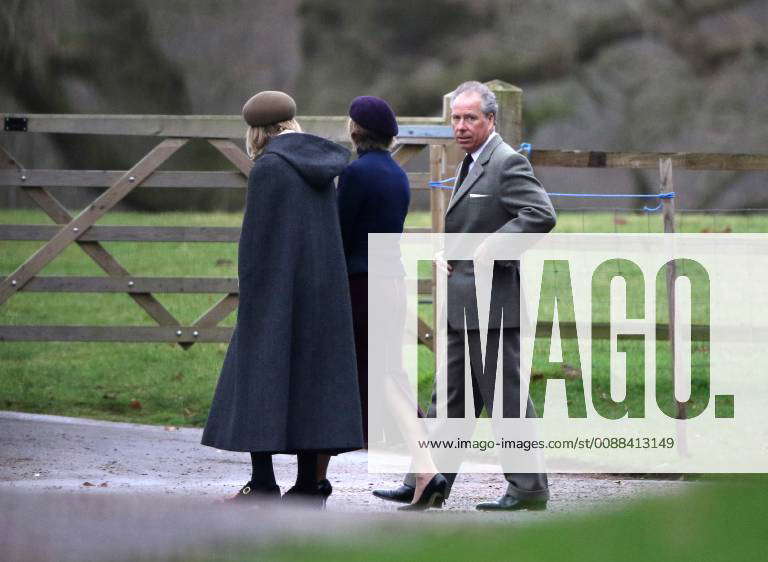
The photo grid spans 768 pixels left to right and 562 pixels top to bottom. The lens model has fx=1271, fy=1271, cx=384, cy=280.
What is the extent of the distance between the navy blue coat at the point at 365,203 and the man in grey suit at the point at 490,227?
0.28 m

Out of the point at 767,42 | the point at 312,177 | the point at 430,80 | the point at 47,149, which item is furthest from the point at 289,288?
the point at 767,42

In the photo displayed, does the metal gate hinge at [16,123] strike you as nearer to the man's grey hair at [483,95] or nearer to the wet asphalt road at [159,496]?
the wet asphalt road at [159,496]

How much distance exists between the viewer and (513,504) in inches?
164

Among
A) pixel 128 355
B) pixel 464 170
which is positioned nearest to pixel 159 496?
pixel 464 170

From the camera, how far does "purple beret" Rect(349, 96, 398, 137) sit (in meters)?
4.17

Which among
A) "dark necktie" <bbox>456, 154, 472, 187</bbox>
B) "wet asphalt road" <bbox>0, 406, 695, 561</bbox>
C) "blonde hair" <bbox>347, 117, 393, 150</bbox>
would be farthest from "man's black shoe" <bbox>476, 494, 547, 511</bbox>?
"blonde hair" <bbox>347, 117, 393, 150</bbox>

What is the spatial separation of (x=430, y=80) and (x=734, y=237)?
225 inches

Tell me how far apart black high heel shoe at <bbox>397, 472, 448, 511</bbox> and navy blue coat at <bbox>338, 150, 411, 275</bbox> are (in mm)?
731

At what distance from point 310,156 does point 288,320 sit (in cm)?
51

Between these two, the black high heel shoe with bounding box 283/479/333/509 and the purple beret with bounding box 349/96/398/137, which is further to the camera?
the purple beret with bounding box 349/96/398/137

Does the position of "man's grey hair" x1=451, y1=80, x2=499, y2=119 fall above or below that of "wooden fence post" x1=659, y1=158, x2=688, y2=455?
above

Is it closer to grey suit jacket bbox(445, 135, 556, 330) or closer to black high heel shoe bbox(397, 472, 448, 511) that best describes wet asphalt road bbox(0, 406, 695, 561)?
black high heel shoe bbox(397, 472, 448, 511)

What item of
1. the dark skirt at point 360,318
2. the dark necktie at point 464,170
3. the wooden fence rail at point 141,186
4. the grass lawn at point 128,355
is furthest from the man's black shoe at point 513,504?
the grass lawn at point 128,355

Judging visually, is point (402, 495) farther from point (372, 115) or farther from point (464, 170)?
point (372, 115)
